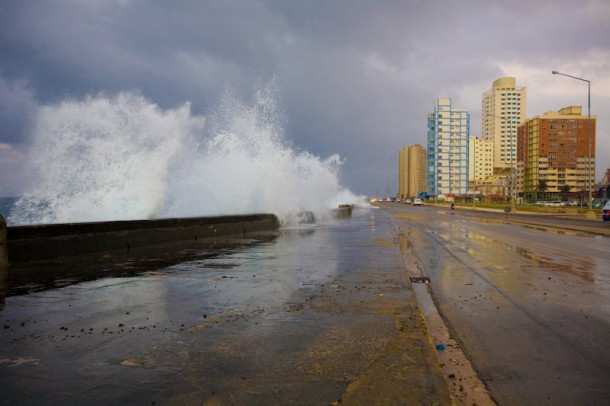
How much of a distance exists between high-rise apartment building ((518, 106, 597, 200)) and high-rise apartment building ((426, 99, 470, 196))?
27.4 metres

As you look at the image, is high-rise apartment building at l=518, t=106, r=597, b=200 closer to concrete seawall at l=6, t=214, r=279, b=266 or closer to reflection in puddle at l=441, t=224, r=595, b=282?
reflection in puddle at l=441, t=224, r=595, b=282

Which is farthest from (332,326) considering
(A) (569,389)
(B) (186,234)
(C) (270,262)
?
(B) (186,234)

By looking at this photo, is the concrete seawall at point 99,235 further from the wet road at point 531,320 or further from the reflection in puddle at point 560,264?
the reflection in puddle at point 560,264

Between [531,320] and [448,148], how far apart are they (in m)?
178

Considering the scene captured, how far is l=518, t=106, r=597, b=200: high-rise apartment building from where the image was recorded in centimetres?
17575

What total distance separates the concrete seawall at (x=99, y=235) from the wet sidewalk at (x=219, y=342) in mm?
2241

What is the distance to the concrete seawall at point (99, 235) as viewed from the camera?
10.2m

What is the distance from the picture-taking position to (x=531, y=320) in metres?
6.12

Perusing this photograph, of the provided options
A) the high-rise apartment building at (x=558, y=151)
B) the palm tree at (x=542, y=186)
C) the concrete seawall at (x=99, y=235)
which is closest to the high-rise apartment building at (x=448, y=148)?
the palm tree at (x=542, y=186)

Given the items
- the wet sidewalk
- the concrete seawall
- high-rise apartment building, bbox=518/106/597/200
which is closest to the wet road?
the wet sidewalk

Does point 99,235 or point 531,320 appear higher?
point 99,235

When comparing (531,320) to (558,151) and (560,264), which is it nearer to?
(560,264)

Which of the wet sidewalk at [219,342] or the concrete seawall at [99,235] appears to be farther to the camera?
the concrete seawall at [99,235]

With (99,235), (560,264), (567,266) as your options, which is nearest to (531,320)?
(567,266)
